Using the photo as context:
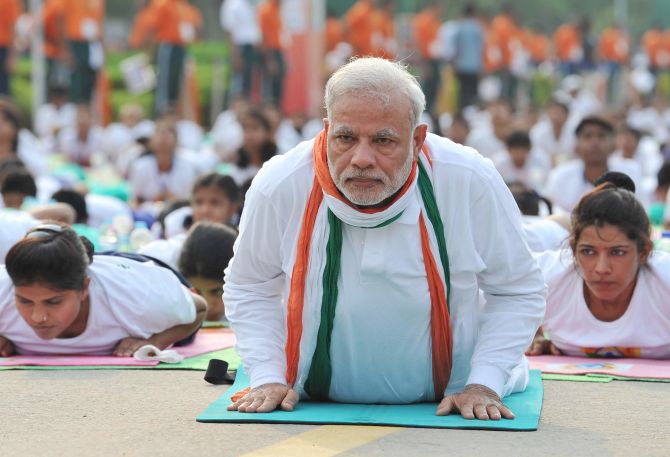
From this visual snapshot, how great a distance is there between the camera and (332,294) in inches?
155

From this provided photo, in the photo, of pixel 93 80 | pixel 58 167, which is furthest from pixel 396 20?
pixel 58 167

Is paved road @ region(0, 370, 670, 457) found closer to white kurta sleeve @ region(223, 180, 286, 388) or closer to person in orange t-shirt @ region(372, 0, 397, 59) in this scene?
white kurta sleeve @ region(223, 180, 286, 388)

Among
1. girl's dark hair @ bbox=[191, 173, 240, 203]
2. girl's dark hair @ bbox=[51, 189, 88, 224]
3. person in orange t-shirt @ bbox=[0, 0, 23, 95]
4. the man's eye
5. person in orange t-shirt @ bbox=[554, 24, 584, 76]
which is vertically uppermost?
person in orange t-shirt @ bbox=[554, 24, 584, 76]

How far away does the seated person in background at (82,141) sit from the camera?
16125 millimetres

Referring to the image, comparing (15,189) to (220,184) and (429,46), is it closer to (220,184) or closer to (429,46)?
(220,184)

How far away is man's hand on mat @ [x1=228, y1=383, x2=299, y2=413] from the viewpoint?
3.90 m

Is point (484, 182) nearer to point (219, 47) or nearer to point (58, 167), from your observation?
point (58, 167)

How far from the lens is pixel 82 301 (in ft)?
16.7

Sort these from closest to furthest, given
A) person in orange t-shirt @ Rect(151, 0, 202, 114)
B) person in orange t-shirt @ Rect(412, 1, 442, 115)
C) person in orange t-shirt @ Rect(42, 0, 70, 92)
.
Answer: person in orange t-shirt @ Rect(42, 0, 70, 92) → person in orange t-shirt @ Rect(151, 0, 202, 114) → person in orange t-shirt @ Rect(412, 1, 442, 115)

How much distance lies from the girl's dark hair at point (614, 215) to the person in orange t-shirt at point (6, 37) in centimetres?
1204

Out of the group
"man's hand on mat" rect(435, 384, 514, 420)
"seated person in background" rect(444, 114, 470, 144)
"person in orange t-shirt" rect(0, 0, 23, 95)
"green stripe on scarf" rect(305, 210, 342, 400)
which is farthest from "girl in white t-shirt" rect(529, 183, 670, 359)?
"person in orange t-shirt" rect(0, 0, 23, 95)

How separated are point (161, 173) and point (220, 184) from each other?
401cm

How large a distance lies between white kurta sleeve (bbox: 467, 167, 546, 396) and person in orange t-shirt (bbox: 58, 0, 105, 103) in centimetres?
1393

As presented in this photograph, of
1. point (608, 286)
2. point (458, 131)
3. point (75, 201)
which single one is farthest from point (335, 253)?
point (458, 131)
